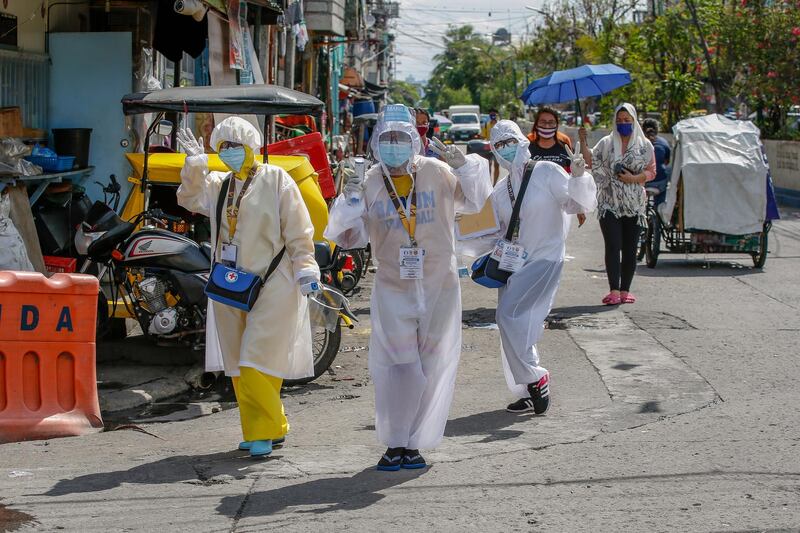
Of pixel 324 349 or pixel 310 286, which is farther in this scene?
pixel 324 349

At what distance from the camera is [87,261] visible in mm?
9195

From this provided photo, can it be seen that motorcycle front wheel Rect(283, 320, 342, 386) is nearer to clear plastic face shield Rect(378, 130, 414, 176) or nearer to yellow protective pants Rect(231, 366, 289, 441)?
yellow protective pants Rect(231, 366, 289, 441)

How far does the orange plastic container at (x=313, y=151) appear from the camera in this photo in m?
11.4

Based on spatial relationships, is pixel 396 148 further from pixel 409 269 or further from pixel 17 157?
pixel 17 157

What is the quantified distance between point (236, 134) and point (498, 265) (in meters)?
1.99

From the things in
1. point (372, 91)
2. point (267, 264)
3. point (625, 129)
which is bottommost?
point (267, 264)

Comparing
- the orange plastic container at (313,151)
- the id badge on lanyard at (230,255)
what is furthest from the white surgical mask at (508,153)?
the orange plastic container at (313,151)

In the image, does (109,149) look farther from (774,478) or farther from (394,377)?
(774,478)

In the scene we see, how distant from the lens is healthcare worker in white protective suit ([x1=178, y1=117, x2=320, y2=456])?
22.2 ft

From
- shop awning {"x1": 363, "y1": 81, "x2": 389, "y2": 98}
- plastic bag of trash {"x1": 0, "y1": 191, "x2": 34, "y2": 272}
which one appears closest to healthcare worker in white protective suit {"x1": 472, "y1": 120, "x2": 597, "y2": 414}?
plastic bag of trash {"x1": 0, "y1": 191, "x2": 34, "y2": 272}

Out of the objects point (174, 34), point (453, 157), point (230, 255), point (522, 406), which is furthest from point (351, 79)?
point (453, 157)

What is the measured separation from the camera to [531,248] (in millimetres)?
7906

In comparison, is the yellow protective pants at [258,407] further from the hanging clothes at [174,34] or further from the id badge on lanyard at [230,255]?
the hanging clothes at [174,34]

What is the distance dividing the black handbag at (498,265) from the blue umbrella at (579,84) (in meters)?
11.7
